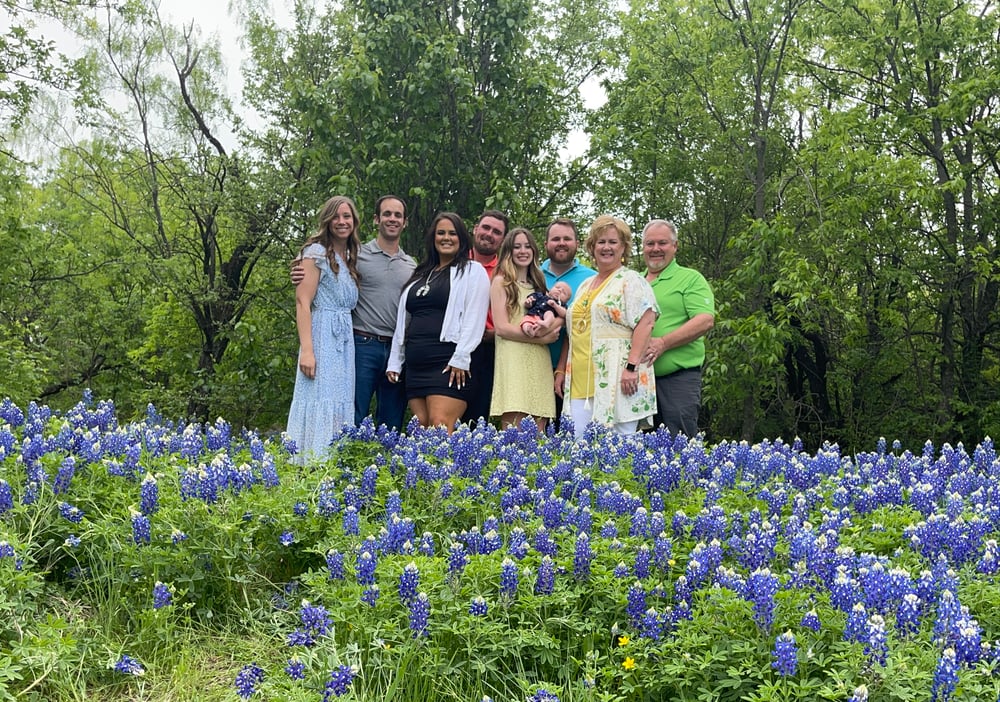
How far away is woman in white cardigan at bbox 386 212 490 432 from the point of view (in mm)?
6078

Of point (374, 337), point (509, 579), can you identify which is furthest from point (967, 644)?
point (374, 337)

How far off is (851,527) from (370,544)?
6.49 feet

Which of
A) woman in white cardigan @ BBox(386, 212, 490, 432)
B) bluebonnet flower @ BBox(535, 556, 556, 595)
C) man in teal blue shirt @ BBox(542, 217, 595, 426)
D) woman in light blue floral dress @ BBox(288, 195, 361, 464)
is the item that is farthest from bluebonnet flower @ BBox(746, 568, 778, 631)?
woman in light blue floral dress @ BBox(288, 195, 361, 464)

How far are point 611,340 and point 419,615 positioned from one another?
3.21 meters

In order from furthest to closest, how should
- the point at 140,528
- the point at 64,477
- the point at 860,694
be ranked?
the point at 64,477, the point at 140,528, the point at 860,694

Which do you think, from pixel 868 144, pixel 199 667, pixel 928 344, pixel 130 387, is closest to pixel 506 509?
pixel 199 667

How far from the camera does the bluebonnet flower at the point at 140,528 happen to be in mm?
3643

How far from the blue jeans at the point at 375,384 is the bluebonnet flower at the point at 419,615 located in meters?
3.44

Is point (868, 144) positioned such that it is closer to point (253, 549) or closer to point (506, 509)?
point (506, 509)

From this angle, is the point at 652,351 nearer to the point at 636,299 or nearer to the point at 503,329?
the point at 636,299

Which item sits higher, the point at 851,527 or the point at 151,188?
the point at 151,188

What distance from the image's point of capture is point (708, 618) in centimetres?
297

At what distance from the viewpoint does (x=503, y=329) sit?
6.09m

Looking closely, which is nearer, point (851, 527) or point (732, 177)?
point (851, 527)
